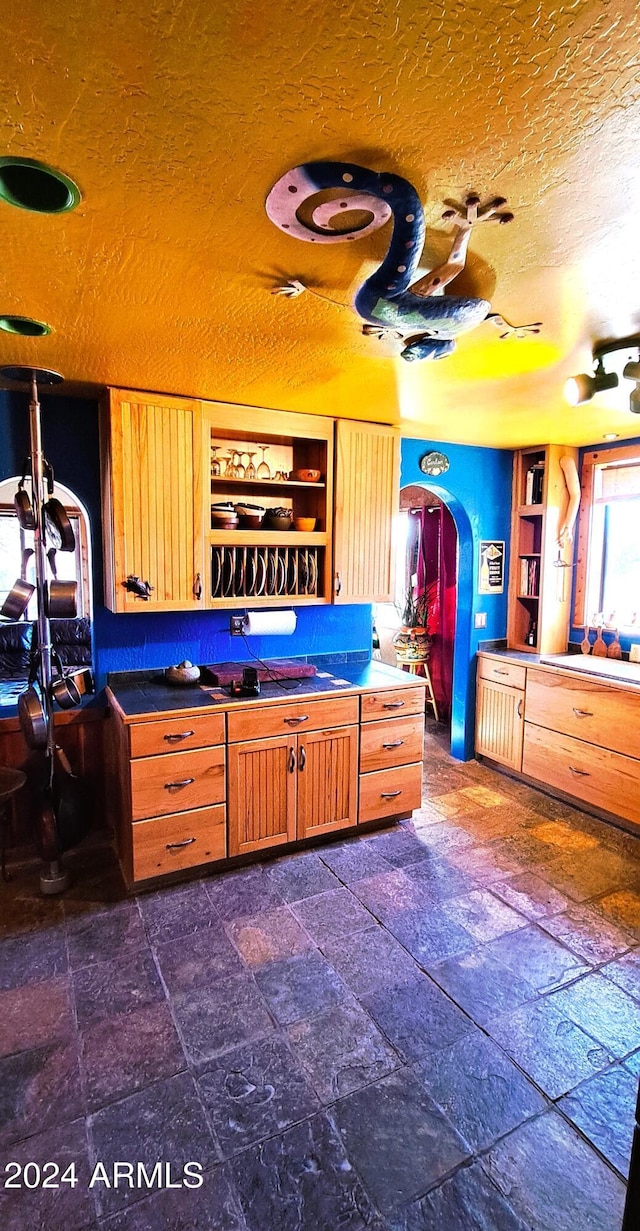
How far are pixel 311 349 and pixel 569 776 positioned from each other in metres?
2.98

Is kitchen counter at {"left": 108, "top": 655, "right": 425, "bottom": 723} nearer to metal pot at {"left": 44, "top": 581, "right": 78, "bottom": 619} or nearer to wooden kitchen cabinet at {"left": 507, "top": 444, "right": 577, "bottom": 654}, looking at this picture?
metal pot at {"left": 44, "top": 581, "right": 78, "bottom": 619}

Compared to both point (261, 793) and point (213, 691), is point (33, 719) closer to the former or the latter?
point (213, 691)

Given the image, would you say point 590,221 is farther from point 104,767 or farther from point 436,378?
point 104,767

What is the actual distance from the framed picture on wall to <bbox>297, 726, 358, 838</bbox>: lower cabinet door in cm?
180

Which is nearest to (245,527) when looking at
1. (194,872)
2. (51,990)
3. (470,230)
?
(194,872)

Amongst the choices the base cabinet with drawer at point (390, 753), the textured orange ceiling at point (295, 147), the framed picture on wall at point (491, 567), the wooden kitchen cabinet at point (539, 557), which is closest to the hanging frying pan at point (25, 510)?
the textured orange ceiling at point (295, 147)

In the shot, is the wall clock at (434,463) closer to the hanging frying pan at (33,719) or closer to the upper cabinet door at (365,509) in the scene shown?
the upper cabinet door at (365,509)

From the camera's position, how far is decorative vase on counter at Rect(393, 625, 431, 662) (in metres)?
5.34

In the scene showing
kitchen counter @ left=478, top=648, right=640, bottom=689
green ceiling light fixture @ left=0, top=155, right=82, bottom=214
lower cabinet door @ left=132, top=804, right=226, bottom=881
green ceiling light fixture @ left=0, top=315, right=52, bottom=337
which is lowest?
lower cabinet door @ left=132, top=804, right=226, bottom=881

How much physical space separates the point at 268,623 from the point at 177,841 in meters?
1.21

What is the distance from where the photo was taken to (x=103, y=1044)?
1.86m

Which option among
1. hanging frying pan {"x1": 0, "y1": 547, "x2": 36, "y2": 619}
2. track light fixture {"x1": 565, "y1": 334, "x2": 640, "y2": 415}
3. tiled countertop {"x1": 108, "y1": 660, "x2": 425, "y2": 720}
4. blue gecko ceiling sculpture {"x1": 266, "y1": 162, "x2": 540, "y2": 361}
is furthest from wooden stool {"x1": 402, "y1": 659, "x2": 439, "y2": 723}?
blue gecko ceiling sculpture {"x1": 266, "y1": 162, "x2": 540, "y2": 361}

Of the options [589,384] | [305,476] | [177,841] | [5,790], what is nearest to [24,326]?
[305,476]

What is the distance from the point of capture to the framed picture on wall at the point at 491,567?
14.0 ft
